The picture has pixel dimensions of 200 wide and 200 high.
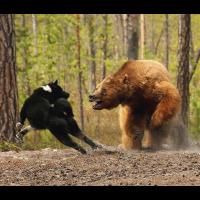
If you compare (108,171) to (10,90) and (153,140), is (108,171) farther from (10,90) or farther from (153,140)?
(10,90)

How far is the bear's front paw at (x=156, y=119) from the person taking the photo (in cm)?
950

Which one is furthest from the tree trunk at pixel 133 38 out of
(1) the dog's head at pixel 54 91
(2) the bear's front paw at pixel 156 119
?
(1) the dog's head at pixel 54 91

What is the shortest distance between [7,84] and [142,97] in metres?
3.04

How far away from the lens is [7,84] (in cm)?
1122

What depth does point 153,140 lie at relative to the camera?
9984 mm

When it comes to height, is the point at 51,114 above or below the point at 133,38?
below

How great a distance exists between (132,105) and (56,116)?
1560mm

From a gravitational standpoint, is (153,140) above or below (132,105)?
below

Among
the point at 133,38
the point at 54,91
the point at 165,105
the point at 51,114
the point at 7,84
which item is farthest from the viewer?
the point at 133,38

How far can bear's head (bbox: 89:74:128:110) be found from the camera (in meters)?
9.81

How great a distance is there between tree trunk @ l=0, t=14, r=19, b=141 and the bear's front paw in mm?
3151

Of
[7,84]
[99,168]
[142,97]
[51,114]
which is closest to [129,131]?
[142,97]

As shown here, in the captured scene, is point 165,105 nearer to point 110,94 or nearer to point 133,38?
point 110,94
